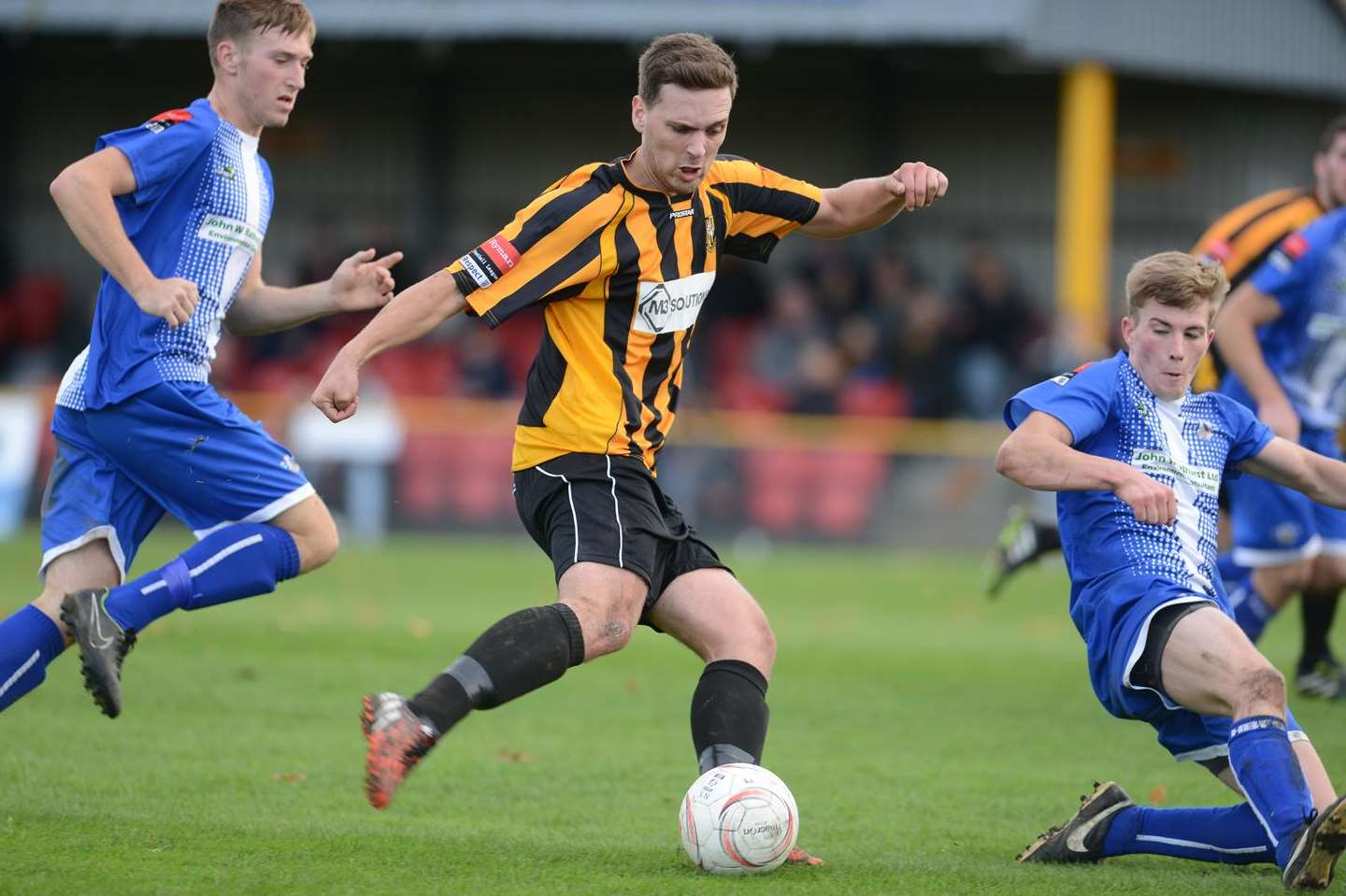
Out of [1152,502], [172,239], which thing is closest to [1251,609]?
[1152,502]

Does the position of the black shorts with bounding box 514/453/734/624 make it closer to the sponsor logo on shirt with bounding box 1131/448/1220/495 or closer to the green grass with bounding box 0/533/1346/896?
the green grass with bounding box 0/533/1346/896

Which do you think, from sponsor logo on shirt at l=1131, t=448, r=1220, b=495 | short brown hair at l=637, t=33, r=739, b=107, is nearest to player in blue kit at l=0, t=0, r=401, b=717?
short brown hair at l=637, t=33, r=739, b=107

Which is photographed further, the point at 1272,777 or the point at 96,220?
the point at 96,220

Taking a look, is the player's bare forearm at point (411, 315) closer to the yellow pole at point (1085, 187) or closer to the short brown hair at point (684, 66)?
the short brown hair at point (684, 66)

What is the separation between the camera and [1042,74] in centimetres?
2231

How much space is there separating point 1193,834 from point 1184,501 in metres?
0.93

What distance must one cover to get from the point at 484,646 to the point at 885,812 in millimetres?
1784

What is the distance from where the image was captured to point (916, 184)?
5129 millimetres

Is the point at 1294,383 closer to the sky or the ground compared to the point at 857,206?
closer to the ground

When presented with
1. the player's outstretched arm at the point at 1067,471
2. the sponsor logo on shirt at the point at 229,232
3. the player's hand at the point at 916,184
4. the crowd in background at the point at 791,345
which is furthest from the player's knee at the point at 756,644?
the crowd in background at the point at 791,345

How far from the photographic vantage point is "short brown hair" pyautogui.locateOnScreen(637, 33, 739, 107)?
474 cm

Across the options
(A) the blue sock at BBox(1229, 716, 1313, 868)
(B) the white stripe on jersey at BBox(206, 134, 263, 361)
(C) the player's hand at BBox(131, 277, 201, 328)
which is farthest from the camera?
(B) the white stripe on jersey at BBox(206, 134, 263, 361)

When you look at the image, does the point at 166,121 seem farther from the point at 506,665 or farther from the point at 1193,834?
the point at 1193,834

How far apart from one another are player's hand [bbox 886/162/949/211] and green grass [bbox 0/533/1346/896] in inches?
75.3
